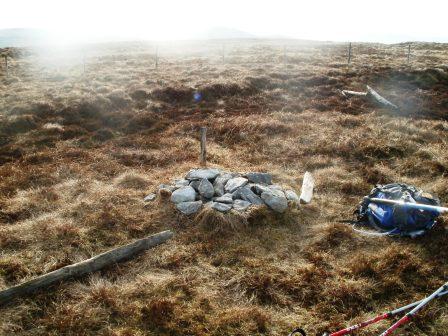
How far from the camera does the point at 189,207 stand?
932 centimetres

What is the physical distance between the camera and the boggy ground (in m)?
6.38

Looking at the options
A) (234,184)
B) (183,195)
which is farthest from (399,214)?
(183,195)

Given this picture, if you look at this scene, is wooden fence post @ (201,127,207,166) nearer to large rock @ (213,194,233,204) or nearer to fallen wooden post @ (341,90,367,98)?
large rock @ (213,194,233,204)

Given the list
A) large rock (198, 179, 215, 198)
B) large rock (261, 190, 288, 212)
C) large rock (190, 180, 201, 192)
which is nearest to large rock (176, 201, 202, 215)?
large rock (198, 179, 215, 198)

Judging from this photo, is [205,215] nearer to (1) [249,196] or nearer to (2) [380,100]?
(1) [249,196]

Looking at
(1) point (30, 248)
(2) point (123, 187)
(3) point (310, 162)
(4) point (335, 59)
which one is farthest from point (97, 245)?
(4) point (335, 59)

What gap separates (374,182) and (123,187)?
7652 millimetres

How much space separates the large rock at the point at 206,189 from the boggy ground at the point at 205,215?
965 mm

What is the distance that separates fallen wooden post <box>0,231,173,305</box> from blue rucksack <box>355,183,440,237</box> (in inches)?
192

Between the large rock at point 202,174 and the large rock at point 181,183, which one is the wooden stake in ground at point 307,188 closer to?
the large rock at point 202,174

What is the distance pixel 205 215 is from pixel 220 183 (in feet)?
4.77

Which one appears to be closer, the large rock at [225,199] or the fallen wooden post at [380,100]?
the large rock at [225,199]

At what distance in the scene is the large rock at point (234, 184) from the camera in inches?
385

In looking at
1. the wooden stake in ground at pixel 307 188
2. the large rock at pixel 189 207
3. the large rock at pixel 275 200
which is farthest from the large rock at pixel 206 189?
the wooden stake in ground at pixel 307 188
